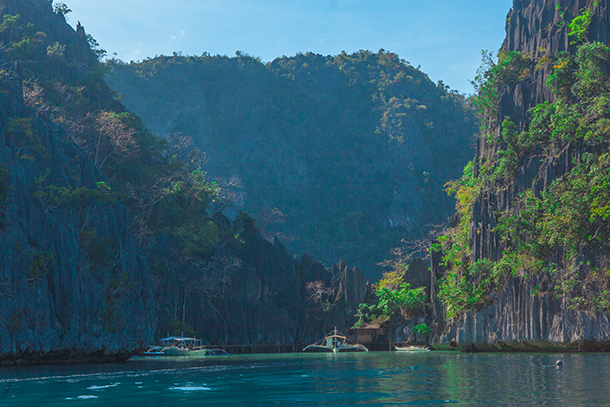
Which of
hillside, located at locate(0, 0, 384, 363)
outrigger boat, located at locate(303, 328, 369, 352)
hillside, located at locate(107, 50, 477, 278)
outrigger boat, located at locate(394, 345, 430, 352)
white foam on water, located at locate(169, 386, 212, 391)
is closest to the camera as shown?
white foam on water, located at locate(169, 386, 212, 391)

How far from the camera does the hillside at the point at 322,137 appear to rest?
116 m

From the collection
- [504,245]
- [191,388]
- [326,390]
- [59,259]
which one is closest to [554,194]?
[504,245]

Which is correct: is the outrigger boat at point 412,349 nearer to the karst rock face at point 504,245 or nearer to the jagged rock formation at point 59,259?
the karst rock face at point 504,245

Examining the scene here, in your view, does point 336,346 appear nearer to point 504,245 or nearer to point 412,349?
point 412,349

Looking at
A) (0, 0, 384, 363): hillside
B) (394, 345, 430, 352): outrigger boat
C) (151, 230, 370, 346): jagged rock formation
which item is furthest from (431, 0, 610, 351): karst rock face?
(0, 0, 384, 363): hillside

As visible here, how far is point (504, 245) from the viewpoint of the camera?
46.6 metres

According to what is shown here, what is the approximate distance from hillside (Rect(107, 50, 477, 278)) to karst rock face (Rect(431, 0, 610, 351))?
59.1 m

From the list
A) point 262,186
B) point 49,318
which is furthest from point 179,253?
point 262,186

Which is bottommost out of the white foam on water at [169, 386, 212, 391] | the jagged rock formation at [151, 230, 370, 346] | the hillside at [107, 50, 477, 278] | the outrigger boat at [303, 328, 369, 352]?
the outrigger boat at [303, 328, 369, 352]

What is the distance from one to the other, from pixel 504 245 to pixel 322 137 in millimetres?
85954

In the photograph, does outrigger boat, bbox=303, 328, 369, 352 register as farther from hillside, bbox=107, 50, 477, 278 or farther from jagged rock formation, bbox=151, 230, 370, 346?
hillside, bbox=107, 50, 477, 278

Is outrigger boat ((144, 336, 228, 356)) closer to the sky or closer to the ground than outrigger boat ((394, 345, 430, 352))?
closer to the sky

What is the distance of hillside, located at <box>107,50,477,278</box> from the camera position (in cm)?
11644

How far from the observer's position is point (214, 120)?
4983 inches
